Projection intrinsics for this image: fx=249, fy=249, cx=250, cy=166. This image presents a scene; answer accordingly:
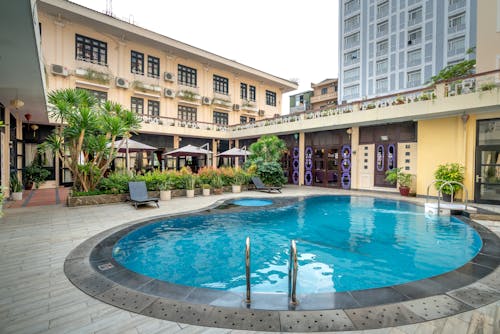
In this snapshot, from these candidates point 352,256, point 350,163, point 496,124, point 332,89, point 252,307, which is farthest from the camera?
point 332,89

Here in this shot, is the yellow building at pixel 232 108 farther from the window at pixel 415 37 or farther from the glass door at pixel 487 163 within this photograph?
the window at pixel 415 37

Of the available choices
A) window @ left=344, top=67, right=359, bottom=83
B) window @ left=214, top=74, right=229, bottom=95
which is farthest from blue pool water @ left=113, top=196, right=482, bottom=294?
window @ left=344, top=67, right=359, bottom=83

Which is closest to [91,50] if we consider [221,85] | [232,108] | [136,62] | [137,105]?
[136,62]

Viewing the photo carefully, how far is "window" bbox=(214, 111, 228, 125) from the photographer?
23.2 metres

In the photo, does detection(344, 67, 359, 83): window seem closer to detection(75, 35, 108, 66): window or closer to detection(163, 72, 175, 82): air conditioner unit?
detection(163, 72, 175, 82): air conditioner unit

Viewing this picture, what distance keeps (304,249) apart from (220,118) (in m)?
19.6

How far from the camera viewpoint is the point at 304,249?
545 centimetres

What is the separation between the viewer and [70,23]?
15570mm

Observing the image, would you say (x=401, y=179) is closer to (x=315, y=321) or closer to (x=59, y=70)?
(x=315, y=321)

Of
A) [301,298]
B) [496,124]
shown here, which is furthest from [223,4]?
[301,298]

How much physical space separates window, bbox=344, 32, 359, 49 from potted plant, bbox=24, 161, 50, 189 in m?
40.3

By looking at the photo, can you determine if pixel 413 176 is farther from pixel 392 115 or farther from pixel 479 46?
pixel 479 46

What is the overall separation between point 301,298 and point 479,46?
53.6 ft

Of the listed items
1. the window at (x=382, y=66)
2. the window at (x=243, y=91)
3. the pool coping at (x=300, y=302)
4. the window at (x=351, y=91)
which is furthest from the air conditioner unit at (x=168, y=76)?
the window at (x=382, y=66)
